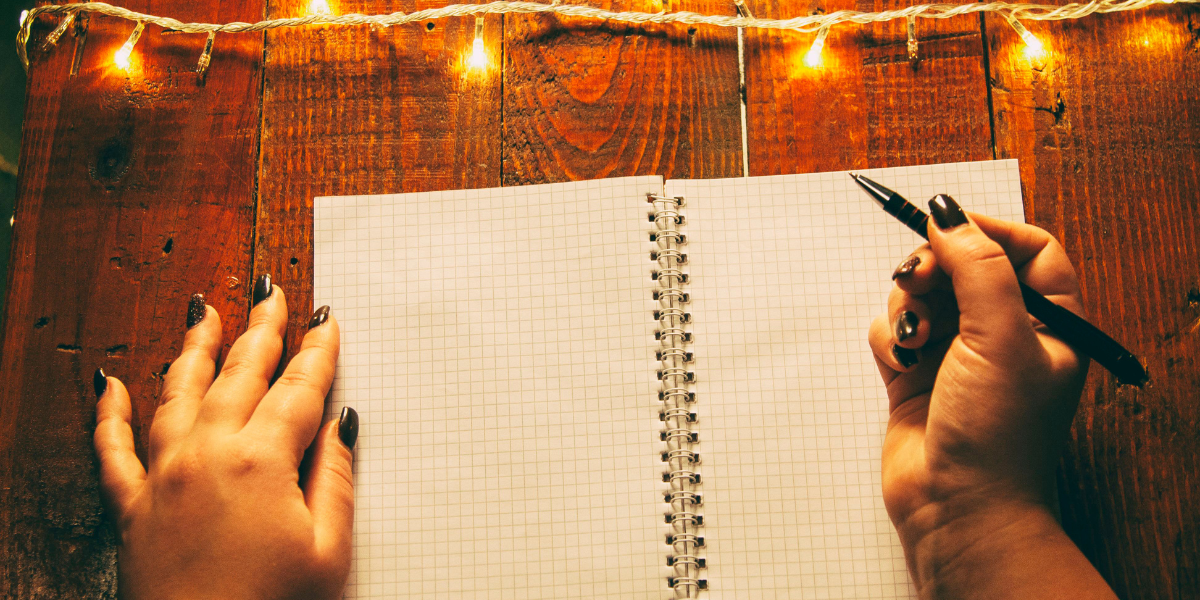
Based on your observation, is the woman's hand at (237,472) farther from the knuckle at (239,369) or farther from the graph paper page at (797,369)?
the graph paper page at (797,369)

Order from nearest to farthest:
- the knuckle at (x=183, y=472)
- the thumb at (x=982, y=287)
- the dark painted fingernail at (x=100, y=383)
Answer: the thumb at (x=982, y=287)
the knuckle at (x=183, y=472)
the dark painted fingernail at (x=100, y=383)

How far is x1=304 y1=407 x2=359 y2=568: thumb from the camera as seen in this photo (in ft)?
2.55

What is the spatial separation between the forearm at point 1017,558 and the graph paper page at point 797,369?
0.11 meters

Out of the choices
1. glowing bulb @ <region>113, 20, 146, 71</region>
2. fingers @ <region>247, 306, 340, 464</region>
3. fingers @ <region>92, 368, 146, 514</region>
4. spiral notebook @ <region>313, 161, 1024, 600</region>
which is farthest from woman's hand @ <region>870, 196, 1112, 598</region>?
glowing bulb @ <region>113, 20, 146, 71</region>

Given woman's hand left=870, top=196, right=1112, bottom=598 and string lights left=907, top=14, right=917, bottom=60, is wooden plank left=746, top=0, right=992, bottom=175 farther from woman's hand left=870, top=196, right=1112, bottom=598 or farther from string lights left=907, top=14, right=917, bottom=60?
woman's hand left=870, top=196, right=1112, bottom=598

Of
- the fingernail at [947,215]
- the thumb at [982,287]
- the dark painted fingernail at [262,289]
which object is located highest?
the fingernail at [947,215]

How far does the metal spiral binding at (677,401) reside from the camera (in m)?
0.82

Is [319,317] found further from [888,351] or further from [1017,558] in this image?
[1017,558]

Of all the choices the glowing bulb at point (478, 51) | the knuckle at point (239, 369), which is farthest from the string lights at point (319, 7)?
the knuckle at point (239, 369)

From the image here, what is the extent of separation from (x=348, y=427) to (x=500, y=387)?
0.18 m

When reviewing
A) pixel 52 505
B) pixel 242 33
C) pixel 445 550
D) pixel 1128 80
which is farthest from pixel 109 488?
pixel 1128 80

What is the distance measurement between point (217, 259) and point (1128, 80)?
118cm

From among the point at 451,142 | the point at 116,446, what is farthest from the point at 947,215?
the point at 116,446

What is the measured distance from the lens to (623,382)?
855mm
